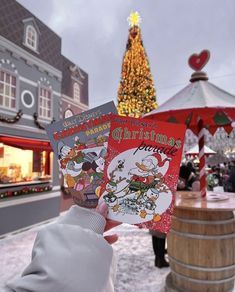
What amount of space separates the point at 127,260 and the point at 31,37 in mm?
7249

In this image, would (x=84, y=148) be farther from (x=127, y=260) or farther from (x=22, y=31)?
(x=22, y=31)

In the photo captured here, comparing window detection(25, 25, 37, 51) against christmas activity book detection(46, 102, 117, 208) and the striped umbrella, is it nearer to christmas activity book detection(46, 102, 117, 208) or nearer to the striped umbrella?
the striped umbrella

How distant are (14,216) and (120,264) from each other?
3.82m

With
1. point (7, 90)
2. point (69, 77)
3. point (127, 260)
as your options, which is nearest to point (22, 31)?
point (7, 90)

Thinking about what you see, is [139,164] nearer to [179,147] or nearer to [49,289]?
[179,147]

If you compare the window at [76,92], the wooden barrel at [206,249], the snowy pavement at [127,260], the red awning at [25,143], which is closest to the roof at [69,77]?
the window at [76,92]

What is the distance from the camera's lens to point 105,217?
1015 mm

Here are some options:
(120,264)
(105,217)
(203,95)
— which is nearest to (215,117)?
(203,95)

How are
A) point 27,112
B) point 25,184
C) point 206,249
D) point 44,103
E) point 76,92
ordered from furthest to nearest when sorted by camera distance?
point 76,92 → point 44,103 → point 27,112 → point 25,184 → point 206,249

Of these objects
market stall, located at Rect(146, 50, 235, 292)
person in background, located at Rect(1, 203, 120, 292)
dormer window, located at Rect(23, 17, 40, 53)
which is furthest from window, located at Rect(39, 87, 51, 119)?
person in background, located at Rect(1, 203, 120, 292)

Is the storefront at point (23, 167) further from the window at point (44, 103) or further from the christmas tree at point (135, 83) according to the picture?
the christmas tree at point (135, 83)

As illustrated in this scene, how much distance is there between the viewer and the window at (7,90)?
22.7 ft

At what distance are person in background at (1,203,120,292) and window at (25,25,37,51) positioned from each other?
321 inches

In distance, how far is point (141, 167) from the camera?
1.06 m
